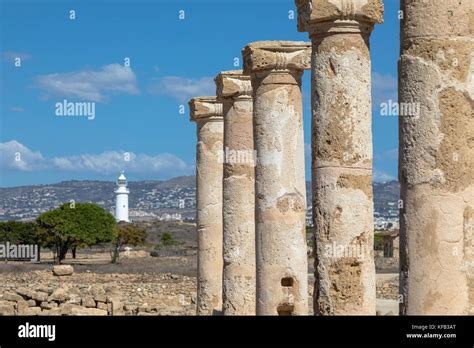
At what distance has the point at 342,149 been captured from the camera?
525 inches

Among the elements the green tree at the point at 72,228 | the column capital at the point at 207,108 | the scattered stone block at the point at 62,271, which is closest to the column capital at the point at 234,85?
the column capital at the point at 207,108

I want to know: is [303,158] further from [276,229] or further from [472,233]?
[472,233]

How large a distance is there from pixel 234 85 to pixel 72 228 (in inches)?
2137

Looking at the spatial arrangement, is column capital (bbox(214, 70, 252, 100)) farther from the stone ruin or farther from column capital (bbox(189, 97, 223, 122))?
column capital (bbox(189, 97, 223, 122))

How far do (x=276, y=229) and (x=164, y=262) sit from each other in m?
47.6

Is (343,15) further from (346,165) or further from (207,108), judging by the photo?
(207,108)

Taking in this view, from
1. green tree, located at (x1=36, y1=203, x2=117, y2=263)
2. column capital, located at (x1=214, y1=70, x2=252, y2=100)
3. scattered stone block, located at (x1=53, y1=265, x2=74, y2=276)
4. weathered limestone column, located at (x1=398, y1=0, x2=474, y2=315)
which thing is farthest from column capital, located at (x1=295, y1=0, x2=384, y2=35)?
green tree, located at (x1=36, y1=203, x2=117, y2=263)

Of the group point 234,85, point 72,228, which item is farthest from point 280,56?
point 72,228

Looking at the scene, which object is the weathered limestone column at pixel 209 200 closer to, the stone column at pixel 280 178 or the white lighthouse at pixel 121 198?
the stone column at pixel 280 178

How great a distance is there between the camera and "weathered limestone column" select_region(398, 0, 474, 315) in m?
10.8

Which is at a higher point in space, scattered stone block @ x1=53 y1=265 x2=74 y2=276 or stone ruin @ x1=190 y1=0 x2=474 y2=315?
stone ruin @ x1=190 y1=0 x2=474 y2=315

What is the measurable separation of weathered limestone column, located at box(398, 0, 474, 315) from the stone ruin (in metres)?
0.01

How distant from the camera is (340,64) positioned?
13383mm

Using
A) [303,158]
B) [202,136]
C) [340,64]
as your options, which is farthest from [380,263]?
[340,64]
